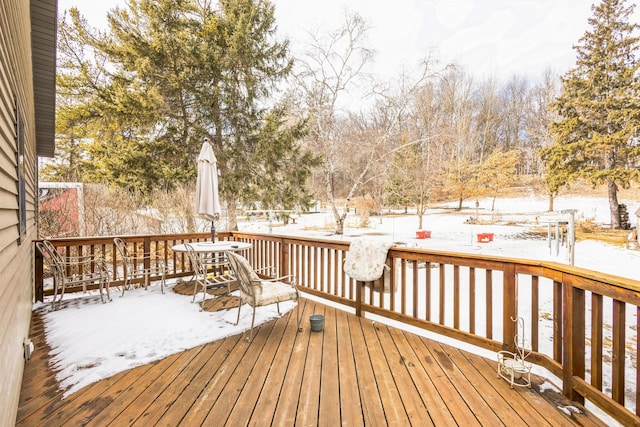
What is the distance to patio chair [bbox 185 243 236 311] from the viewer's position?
4.20m

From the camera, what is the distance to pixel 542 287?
7375mm

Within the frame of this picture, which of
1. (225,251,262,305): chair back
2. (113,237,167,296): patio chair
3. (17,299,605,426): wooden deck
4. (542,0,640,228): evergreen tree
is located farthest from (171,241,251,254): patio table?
(542,0,640,228): evergreen tree

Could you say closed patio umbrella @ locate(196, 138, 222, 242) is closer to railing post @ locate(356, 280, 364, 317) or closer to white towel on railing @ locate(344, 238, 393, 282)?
white towel on railing @ locate(344, 238, 393, 282)

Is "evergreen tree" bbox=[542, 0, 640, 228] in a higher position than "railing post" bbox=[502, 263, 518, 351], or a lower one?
higher

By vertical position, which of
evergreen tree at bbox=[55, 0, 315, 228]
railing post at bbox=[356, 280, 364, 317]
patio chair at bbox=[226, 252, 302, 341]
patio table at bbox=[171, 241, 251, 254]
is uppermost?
evergreen tree at bbox=[55, 0, 315, 228]

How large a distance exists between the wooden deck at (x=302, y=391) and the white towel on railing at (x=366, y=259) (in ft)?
2.28

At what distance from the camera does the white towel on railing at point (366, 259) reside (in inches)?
128

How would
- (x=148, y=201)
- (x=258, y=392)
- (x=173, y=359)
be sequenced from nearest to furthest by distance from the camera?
(x=258, y=392), (x=173, y=359), (x=148, y=201)

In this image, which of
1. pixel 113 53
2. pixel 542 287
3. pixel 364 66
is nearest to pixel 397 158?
pixel 364 66

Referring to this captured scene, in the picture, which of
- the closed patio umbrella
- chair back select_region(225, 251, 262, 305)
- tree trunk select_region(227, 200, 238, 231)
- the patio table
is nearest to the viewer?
chair back select_region(225, 251, 262, 305)

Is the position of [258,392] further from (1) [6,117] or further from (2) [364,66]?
(2) [364,66]

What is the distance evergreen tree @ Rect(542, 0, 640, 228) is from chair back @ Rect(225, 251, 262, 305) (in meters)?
15.1

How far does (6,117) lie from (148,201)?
7.71 metres

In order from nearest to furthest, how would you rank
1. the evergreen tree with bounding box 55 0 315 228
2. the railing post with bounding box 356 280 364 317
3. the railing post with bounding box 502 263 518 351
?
the railing post with bounding box 502 263 518 351
the railing post with bounding box 356 280 364 317
the evergreen tree with bounding box 55 0 315 228
